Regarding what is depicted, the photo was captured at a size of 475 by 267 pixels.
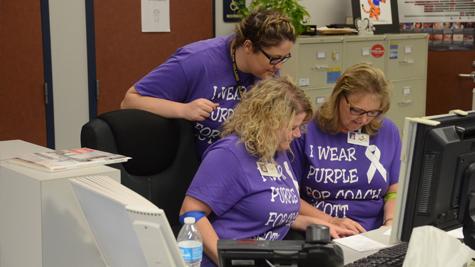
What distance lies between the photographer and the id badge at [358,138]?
241 centimetres

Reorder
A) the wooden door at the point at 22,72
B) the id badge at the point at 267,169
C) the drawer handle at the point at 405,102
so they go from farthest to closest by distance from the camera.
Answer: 1. the drawer handle at the point at 405,102
2. the wooden door at the point at 22,72
3. the id badge at the point at 267,169

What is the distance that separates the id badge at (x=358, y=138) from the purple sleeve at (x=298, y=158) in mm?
180

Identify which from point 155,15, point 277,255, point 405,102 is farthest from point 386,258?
point 405,102

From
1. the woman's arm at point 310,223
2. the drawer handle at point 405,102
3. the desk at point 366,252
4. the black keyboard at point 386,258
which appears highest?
the drawer handle at point 405,102

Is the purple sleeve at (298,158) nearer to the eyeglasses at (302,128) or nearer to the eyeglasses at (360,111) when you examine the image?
the eyeglasses at (302,128)

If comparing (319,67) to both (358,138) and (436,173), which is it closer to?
(358,138)

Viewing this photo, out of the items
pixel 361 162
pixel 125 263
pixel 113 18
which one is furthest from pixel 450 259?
pixel 113 18

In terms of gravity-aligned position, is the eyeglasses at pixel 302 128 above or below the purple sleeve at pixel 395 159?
above

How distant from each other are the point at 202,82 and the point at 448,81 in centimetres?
346

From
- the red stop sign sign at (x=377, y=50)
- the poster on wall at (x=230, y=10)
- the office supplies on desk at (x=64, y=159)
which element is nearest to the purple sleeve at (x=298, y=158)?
the office supplies on desk at (x=64, y=159)

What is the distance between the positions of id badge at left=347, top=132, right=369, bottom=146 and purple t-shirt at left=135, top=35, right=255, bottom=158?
1.48 ft

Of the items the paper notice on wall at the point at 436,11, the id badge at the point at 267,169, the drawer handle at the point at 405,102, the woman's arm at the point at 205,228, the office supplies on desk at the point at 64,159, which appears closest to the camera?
the office supplies on desk at the point at 64,159

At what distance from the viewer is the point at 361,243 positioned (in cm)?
199

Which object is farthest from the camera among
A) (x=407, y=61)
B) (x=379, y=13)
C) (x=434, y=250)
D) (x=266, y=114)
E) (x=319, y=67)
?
(x=379, y=13)
